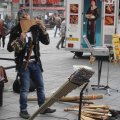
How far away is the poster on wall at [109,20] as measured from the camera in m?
16.5

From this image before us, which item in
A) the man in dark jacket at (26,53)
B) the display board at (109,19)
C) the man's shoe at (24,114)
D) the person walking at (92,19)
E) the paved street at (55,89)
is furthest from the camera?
the person walking at (92,19)

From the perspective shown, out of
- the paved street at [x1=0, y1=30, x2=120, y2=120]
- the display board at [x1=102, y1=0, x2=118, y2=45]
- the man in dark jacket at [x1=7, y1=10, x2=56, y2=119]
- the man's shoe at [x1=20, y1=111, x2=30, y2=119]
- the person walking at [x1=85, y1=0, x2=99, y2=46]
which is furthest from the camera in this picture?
the person walking at [x1=85, y1=0, x2=99, y2=46]

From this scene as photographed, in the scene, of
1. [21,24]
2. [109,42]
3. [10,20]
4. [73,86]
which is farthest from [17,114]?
[10,20]

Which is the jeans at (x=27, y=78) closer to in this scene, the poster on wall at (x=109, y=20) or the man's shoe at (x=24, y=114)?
the man's shoe at (x=24, y=114)

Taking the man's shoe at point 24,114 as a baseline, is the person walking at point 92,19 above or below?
above

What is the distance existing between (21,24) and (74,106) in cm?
197

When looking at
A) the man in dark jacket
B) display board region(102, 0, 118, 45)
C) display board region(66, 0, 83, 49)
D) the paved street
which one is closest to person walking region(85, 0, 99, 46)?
display board region(66, 0, 83, 49)

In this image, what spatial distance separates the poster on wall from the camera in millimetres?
16469

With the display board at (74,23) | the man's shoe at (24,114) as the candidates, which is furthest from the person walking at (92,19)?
the man's shoe at (24,114)

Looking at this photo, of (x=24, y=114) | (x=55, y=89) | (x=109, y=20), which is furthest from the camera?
Result: (x=109, y=20)

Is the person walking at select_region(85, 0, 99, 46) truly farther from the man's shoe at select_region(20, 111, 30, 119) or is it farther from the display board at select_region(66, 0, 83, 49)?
the man's shoe at select_region(20, 111, 30, 119)

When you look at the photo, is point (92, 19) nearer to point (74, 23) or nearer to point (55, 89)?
point (74, 23)

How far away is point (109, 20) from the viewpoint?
1659 centimetres

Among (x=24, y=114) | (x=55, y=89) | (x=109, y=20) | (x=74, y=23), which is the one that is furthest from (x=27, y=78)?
(x=74, y=23)
